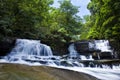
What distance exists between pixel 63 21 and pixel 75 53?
13808 millimetres

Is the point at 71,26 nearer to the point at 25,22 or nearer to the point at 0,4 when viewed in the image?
the point at 25,22

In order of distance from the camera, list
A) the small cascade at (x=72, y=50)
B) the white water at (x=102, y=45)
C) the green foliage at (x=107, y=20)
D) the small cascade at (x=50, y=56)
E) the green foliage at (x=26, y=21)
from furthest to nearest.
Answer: the green foliage at (x=107, y=20) < the white water at (x=102, y=45) < the small cascade at (x=72, y=50) < the green foliage at (x=26, y=21) < the small cascade at (x=50, y=56)

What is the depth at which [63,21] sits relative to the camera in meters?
33.8

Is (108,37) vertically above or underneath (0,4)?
underneath

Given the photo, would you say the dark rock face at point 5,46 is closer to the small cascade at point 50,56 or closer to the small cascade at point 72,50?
the small cascade at point 50,56

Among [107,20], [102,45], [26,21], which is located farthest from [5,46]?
[107,20]

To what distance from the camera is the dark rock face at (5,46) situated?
1805 centimetres

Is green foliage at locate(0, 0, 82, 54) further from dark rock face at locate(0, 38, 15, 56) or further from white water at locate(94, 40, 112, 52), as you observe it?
white water at locate(94, 40, 112, 52)

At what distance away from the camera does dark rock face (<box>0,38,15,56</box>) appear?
18.0 m

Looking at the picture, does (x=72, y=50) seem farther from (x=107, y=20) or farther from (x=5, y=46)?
(x=5, y=46)

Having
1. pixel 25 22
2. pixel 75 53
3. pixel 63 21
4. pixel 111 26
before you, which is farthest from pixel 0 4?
pixel 63 21

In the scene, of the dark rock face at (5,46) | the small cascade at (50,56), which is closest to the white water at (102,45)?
the small cascade at (50,56)

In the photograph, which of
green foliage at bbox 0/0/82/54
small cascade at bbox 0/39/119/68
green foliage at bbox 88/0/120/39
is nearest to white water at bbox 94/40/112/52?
small cascade at bbox 0/39/119/68

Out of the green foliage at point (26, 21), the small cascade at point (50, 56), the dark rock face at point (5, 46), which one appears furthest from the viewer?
the green foliage at point (26, 21)
